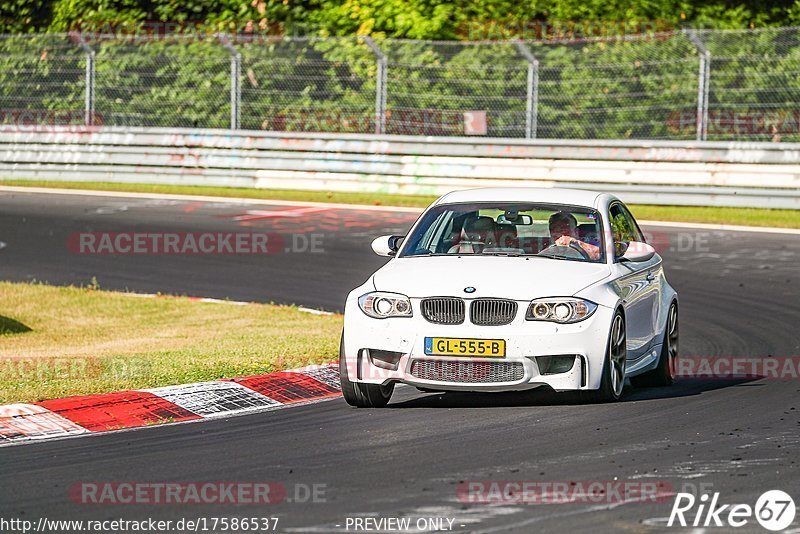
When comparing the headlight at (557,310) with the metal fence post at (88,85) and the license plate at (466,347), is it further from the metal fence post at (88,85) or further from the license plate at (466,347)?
the metal fence post at (88,85)

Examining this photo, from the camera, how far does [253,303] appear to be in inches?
607

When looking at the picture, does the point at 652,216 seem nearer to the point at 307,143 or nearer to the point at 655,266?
the point at 307,143

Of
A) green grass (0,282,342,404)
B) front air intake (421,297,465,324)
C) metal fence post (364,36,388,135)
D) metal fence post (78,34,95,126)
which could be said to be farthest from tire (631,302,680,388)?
metal fence post (78,34,95,126)

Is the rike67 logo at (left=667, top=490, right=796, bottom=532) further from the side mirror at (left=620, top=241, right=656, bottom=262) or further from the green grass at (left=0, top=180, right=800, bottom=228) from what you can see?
the green grass at (left=0, top=180, right=800, bottom=228)

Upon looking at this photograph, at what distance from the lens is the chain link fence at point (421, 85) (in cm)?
2312

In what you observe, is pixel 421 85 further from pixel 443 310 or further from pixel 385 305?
pixel 443 310

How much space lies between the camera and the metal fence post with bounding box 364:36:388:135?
24.9 m

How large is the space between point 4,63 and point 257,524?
929 inches

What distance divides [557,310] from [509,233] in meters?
1.26

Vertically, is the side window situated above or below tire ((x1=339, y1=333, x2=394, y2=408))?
above

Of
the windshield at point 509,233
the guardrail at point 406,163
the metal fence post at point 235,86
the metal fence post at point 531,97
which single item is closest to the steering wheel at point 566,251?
the windshield at point 509,233

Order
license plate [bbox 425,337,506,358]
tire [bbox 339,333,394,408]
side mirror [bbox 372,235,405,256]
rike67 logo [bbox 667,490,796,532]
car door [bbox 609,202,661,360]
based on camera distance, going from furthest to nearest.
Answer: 1. side mirror [bbox 372,235,405,256]
2. car door [bbox 609,202,661,360]
3. tire [bbox 339,333,394,408]
4. license plate [bbox 425,337,506,358]
5. rike67 logo [bbox 667,490,796,532]

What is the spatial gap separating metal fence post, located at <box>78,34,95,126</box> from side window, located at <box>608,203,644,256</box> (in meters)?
17.1

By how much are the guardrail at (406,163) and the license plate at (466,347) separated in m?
13.7
